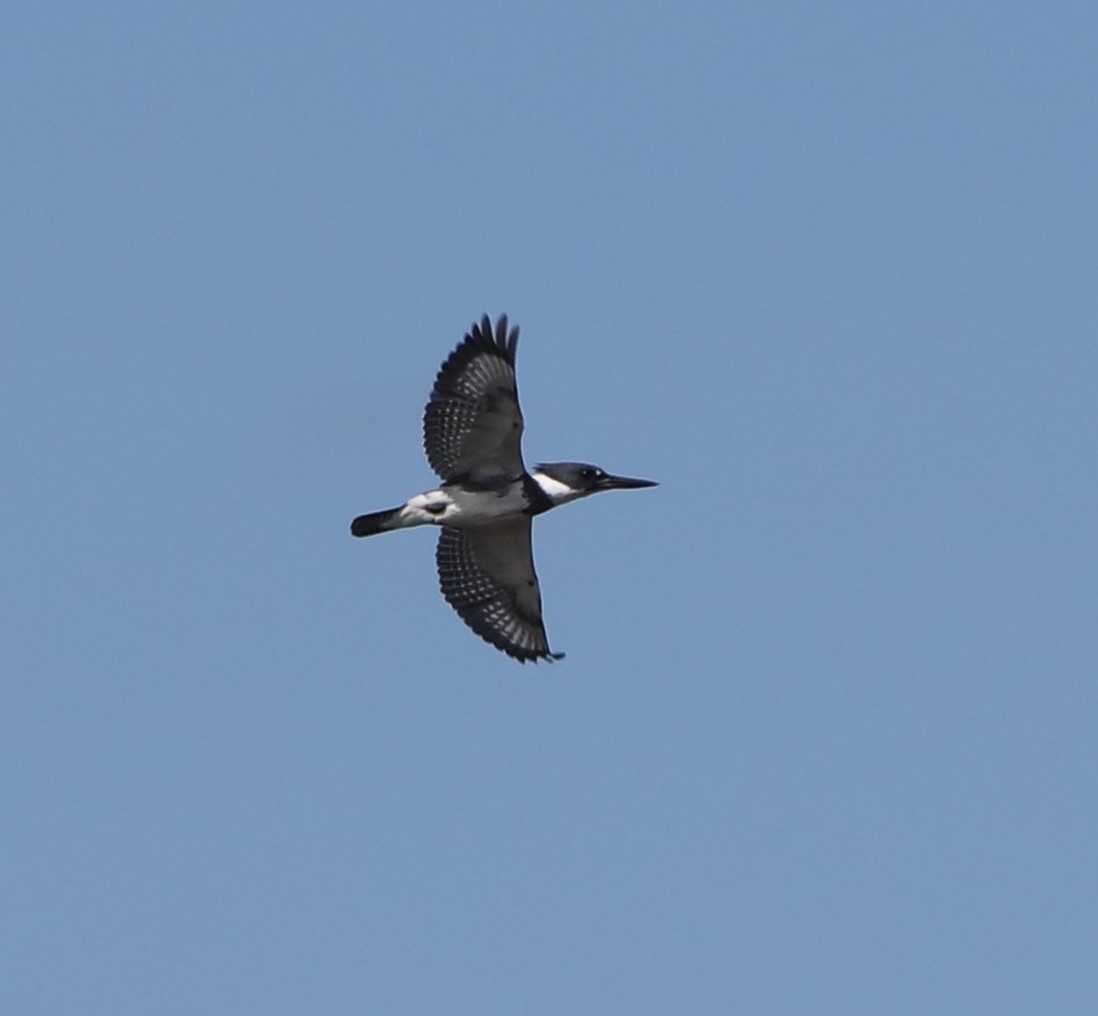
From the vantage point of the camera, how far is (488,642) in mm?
31578

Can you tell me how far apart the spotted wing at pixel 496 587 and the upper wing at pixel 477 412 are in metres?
1.27

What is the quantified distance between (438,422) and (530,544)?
6.98 feet

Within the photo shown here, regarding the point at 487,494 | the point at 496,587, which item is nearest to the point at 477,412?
the point at 487,494

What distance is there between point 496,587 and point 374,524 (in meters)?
1.94

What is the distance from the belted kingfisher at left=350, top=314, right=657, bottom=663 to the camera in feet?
96.5

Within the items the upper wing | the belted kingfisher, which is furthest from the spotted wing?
the upper wing

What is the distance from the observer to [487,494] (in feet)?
98.2

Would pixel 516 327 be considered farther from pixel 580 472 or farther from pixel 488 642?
pixel 488 642

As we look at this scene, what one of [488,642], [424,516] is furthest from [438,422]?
[488,642]

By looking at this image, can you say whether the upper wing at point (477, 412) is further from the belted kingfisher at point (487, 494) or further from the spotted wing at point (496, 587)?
the spotted wing at point (496, 587)

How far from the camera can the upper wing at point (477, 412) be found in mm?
29312

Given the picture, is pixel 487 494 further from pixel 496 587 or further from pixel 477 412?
pixel 496 587

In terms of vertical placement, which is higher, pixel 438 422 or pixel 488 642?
pixel 438 422

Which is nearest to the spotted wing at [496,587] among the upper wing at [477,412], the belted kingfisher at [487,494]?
the belted kingfisher at [487,494]
